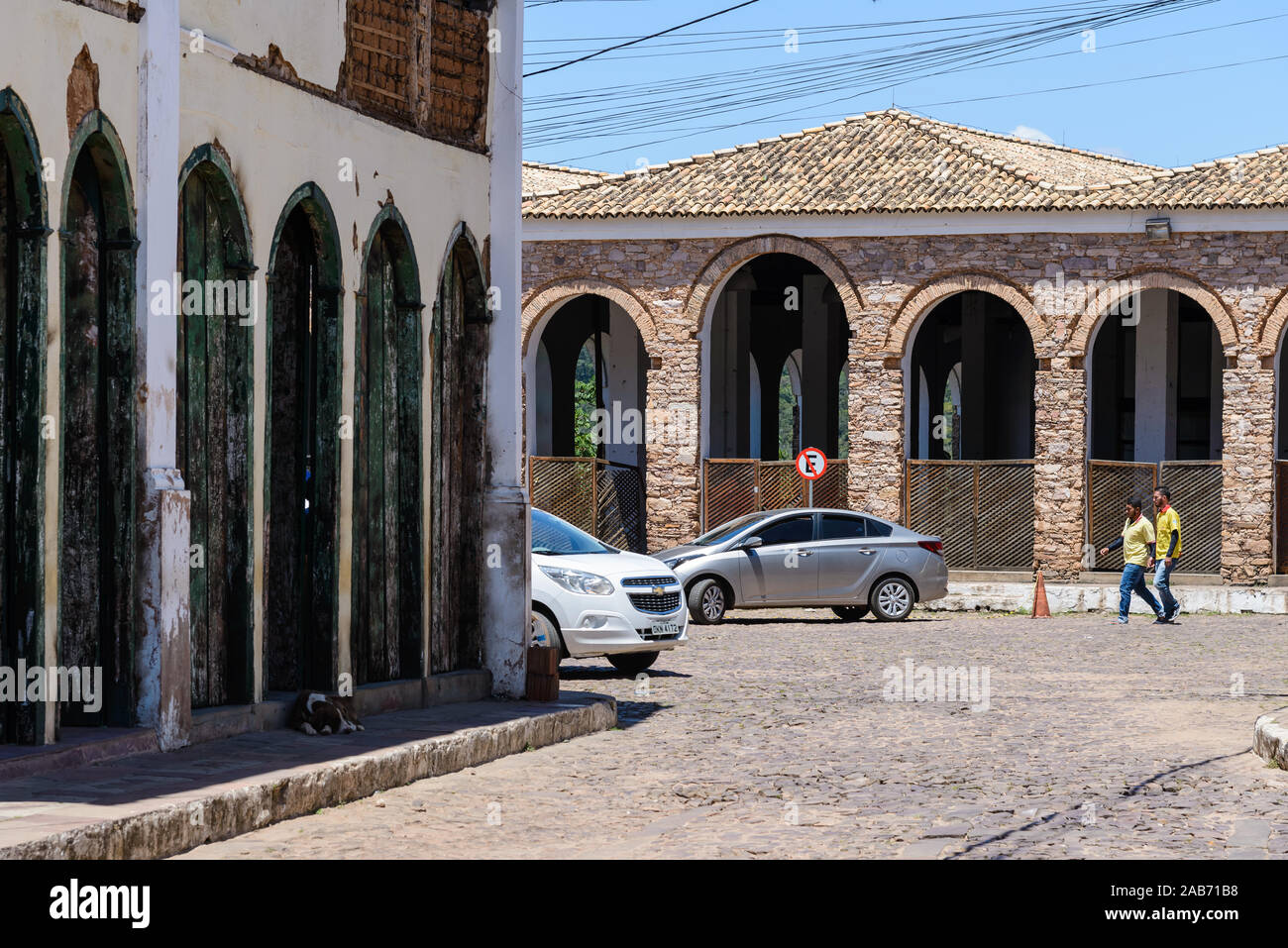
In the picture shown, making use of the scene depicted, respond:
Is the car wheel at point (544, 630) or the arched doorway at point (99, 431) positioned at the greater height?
the arched doorway at point (99, 431)

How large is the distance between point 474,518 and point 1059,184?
832 inches

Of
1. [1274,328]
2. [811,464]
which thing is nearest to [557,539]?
[811,464]

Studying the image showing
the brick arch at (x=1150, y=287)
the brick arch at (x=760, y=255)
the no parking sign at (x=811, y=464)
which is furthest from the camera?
the brick arch at (x=760, y=255)

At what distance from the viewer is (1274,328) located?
96.6 ft

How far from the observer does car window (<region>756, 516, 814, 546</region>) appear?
80.2 ft

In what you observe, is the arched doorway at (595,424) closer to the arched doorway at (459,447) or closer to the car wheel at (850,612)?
the car wheel at (850,612)

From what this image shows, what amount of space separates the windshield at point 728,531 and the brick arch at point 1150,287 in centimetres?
823

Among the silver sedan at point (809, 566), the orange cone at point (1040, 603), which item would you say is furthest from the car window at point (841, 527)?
the orange cone at point (1040, 603)

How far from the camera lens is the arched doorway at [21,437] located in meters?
8.85

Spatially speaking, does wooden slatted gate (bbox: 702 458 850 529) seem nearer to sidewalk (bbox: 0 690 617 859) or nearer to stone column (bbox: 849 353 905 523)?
stone column (bbox: 849 353 905 523)

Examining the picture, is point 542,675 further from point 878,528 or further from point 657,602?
point 878,528
